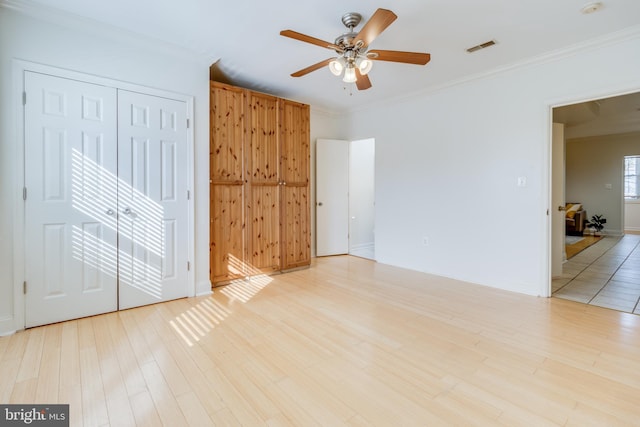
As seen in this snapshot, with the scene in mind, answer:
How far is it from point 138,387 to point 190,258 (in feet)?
5.51

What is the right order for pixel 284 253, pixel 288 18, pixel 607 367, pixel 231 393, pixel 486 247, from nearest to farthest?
pixel 231 393, pixel 607 367, pixel 288 18, pixel 486 247, pixel 284 253

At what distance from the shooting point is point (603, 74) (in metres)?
2.88

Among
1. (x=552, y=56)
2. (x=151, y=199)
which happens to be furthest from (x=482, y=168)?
(x=151, y=199)

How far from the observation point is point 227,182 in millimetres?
3686

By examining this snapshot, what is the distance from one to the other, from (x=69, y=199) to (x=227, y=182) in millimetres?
1521

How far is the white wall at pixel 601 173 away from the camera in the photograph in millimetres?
7711

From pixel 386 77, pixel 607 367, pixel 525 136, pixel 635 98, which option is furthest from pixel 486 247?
pixel 635 98

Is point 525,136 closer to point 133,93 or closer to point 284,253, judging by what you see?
point 284,253

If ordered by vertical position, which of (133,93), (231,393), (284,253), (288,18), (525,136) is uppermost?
(288,18)

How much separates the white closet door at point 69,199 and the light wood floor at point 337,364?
0.26 meters

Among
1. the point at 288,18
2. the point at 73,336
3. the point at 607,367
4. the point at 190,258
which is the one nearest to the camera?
the point at 607,367

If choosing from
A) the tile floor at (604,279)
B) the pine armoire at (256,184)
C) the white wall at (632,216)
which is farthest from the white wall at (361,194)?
the white wall at (632,216)

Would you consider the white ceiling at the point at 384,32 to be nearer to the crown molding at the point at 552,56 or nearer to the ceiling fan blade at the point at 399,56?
the crown molding at the point at 552,56

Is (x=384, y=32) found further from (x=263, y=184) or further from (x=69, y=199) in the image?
(x=69, y=199)
